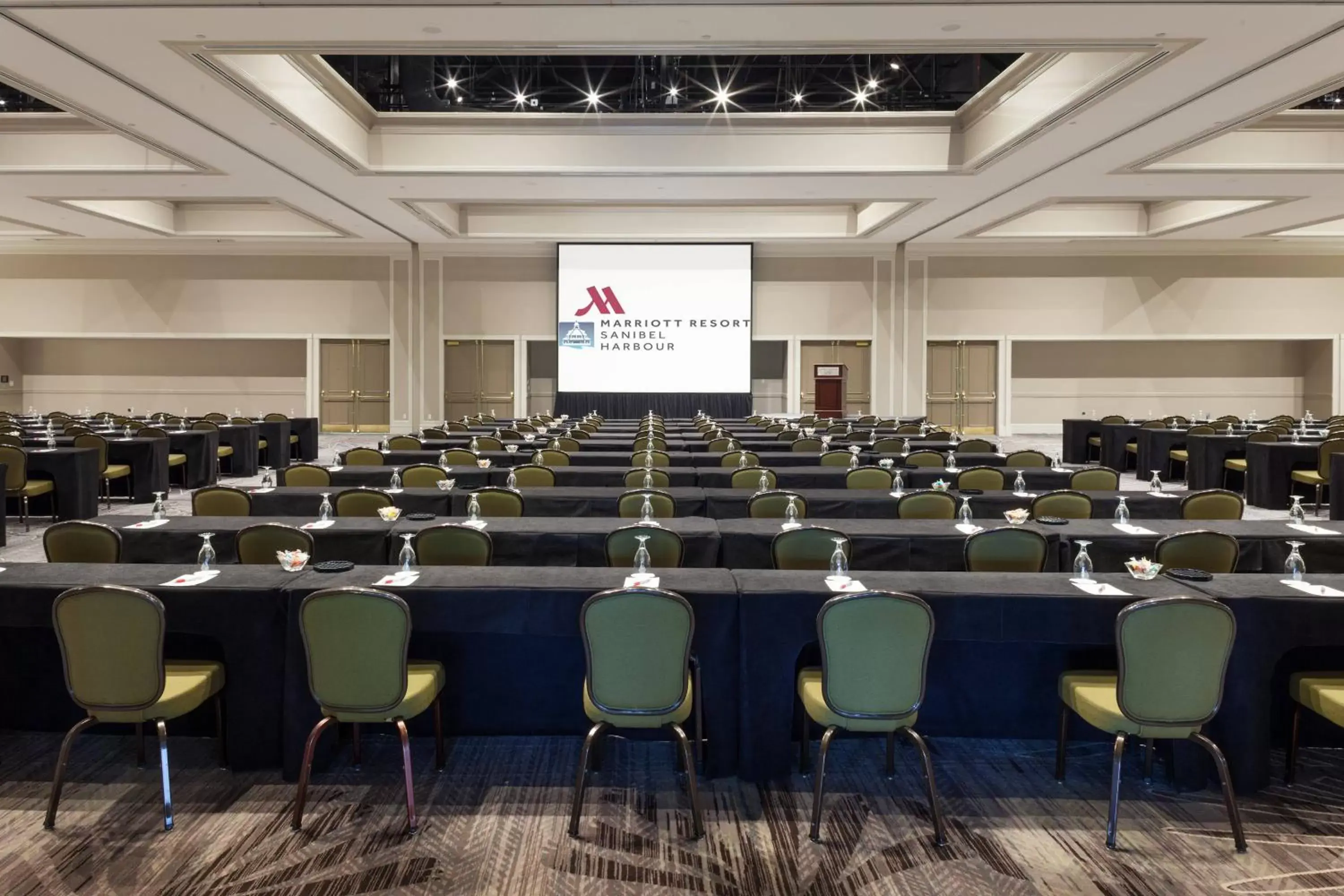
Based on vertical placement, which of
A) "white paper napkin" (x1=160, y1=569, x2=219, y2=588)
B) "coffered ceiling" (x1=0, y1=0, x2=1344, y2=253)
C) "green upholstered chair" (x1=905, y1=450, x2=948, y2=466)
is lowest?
"white paper napkin" (x1=160, y1=569, x2=219, y2=588)

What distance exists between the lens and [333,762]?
381 cm

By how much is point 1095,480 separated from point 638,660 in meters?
5.84

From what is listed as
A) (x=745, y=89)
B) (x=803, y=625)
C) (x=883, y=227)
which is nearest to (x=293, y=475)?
(x=803, y=625)

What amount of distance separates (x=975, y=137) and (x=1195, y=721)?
10795 millimetres

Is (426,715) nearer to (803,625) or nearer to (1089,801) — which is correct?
(803,625)

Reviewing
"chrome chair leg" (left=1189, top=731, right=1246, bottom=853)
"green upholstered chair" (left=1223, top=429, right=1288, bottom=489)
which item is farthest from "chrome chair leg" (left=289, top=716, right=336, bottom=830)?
"green upholstered chair" (left=1223, top=429, right=1288, bottom=489)

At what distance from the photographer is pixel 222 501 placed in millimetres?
6398

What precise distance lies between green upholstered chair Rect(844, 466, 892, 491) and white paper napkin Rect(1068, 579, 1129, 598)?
12.2 feet

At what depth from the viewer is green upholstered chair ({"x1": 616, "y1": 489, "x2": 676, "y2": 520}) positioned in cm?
611

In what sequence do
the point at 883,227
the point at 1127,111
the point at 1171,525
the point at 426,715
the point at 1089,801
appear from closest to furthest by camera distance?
the point at 1089,801
the point at 426,715
the point at 1171,525
the point at 1127,111
the point at 883,227

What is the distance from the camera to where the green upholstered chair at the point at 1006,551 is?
480 cm

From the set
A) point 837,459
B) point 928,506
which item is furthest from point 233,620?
point 837,459

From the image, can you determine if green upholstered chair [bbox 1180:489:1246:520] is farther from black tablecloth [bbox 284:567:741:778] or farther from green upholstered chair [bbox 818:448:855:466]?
black tablecloth [bbox 284:567:741:778]

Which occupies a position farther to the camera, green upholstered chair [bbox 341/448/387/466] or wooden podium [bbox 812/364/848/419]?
wooden podium [bbox 812/364/848/419]
